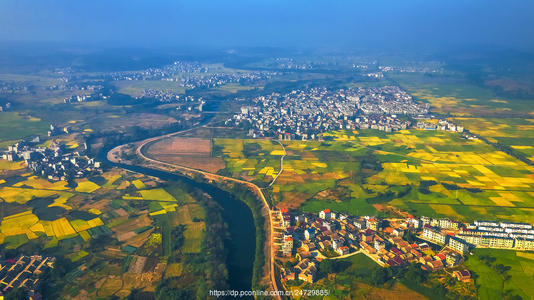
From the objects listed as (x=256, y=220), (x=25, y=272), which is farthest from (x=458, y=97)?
(x=25, y=272)

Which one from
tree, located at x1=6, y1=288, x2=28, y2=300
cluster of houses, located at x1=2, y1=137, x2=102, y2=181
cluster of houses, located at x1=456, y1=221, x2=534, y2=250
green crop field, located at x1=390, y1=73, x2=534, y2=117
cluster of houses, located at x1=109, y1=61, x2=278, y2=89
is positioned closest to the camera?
tree, located at x1=6, y1=288, x2=28, y2=300

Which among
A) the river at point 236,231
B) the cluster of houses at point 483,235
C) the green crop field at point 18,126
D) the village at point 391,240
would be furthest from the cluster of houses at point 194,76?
the cluster of houses at point 483,235

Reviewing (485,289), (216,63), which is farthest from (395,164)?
(216,63)

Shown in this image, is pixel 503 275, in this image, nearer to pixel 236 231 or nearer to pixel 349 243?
pixel 349 243

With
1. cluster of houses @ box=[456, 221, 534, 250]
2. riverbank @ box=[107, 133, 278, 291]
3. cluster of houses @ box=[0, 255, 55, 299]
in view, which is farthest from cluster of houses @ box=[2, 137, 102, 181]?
cluster of houses @ box=[456, 221, 534, 250]

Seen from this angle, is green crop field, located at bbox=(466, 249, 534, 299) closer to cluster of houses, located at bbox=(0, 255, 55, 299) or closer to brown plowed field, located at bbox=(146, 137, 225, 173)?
cluster of houses, located at bbox=(0, 255, 55, 299)

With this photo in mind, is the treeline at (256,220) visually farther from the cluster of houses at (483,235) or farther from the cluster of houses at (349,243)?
the cluster of houses at (483,235)

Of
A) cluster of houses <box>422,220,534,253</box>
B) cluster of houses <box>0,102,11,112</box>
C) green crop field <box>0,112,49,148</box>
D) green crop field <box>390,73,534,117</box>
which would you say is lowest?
cluster of houses <box>422,220,534,253</box>
